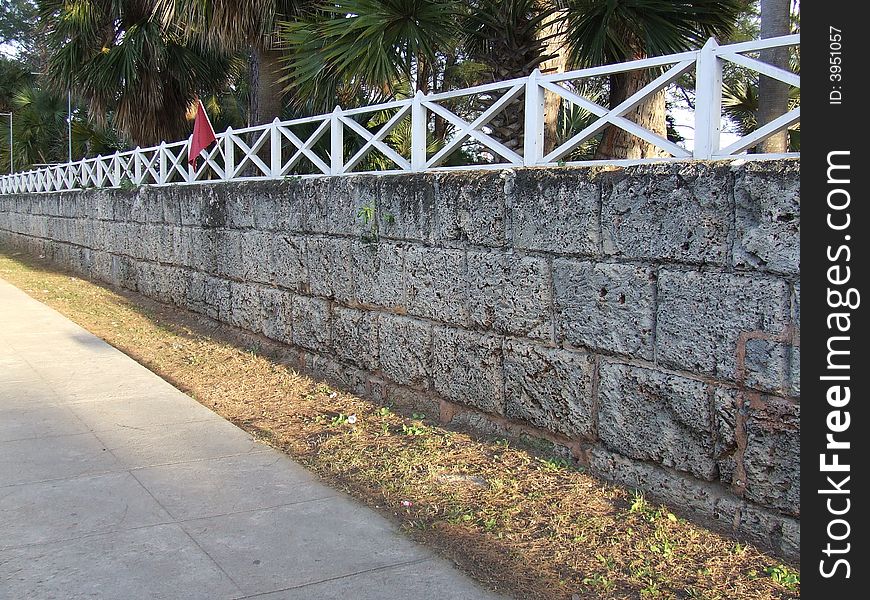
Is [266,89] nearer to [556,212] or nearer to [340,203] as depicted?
[340,203]

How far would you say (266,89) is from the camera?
12500 millimetres

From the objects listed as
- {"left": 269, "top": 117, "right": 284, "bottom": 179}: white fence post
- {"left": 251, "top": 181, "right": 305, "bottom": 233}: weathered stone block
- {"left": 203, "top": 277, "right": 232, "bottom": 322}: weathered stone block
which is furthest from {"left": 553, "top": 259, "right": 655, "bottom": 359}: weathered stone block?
{"left": 203, "top": 277, "right": 232, "bottom": 322}: weathered stone block

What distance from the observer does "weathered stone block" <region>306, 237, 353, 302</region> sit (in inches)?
273

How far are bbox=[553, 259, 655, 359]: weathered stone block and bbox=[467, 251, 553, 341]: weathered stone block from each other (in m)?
0.12

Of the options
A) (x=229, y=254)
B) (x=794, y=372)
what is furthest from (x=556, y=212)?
(x=229, y=254)

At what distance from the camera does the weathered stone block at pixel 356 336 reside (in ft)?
21.7

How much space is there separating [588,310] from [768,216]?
1.20 m

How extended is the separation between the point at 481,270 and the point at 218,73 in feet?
40.2

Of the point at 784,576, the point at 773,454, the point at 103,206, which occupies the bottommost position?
the point at 784,576

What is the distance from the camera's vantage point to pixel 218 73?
16156mm

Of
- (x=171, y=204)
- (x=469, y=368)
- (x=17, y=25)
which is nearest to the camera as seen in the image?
(x=469, y=368)

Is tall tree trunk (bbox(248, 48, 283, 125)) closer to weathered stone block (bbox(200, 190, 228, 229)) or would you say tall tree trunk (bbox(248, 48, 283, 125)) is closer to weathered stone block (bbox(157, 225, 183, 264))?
weathered stone block (bbox(157, 225, 183, 264))

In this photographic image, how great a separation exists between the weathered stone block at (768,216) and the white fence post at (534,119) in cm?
152
